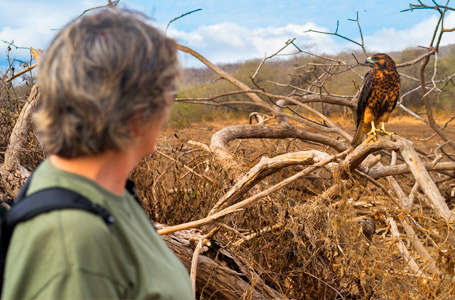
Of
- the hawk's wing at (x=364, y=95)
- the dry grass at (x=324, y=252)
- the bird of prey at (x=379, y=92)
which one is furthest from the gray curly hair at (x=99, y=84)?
the hawk's wing at (x=364, y=95)

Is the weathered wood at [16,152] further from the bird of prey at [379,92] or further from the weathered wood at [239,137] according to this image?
the bird of prey at [379,92]

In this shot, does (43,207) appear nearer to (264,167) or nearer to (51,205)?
(51,205)

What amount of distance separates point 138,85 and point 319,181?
5116 mm

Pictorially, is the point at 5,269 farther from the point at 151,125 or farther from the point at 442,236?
the point at 442,236

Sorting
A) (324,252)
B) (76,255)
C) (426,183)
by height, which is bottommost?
(324,252)

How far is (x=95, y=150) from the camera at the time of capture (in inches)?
36.1

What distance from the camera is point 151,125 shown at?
39.3 inches

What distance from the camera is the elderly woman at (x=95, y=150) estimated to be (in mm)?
842

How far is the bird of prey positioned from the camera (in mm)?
4906

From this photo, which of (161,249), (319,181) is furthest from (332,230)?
(319,181)

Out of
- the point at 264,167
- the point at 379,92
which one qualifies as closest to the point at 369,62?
the point at 379,92

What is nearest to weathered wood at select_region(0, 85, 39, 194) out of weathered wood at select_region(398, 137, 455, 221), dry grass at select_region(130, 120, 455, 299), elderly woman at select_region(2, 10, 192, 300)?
dry grass at select_region(130, 120, 455, 299)

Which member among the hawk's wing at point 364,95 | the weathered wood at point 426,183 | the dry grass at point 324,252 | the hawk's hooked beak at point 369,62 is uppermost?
the hawk's hooked beak at point 369,62

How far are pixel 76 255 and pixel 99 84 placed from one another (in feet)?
1.09
